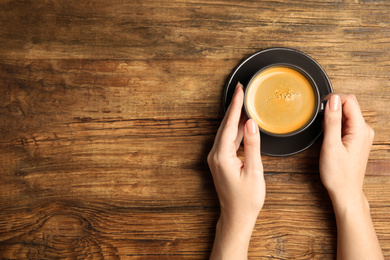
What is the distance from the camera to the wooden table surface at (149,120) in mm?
1064

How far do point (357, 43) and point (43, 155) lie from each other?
114 centimetres

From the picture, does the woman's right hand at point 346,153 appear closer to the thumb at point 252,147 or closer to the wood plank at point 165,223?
the wood plank at point 165,223

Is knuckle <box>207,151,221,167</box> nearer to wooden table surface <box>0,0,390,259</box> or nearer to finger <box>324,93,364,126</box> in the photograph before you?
wooden table surface <box>0,0,390,259</box>

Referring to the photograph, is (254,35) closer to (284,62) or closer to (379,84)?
(284,62)

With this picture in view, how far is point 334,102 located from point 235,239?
513 mm

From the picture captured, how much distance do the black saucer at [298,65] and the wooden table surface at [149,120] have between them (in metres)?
0.06

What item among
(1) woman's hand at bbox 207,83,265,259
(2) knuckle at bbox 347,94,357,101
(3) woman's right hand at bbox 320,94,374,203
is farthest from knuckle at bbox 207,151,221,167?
(2) knuckle at bbox 347,94,357,101

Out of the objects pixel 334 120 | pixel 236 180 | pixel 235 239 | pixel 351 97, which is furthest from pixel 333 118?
pixel 235 239

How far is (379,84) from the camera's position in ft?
3.49

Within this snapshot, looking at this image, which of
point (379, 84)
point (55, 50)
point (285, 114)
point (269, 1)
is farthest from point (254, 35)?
point (55, 50)

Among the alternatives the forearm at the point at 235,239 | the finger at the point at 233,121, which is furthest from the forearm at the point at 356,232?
the finger at the point at 233,121

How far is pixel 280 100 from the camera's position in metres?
0.96

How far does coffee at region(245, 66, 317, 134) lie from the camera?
94 centimetres

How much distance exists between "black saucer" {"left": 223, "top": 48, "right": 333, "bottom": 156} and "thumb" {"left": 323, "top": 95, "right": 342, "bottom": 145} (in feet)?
0.18
